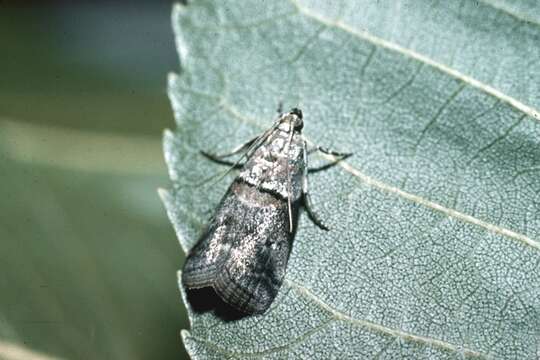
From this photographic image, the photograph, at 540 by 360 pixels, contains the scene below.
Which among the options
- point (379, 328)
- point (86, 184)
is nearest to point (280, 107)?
point (379, 328)

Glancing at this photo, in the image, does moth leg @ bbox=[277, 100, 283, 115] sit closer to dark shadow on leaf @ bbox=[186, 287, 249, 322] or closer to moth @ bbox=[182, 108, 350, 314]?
moth @ bbox=[182, 108, 350, 314]

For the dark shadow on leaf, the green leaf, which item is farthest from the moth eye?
the dark shadow on leaf

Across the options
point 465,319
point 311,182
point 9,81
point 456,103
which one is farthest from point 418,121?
point 9,81

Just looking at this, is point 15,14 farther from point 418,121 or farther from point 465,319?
point 465,319

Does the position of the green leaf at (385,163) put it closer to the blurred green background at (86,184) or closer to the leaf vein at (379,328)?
the leaf vein at (379,328)

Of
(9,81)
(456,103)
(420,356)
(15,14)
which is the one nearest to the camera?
(420,356)

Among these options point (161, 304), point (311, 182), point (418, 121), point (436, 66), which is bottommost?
point (161, 304)
